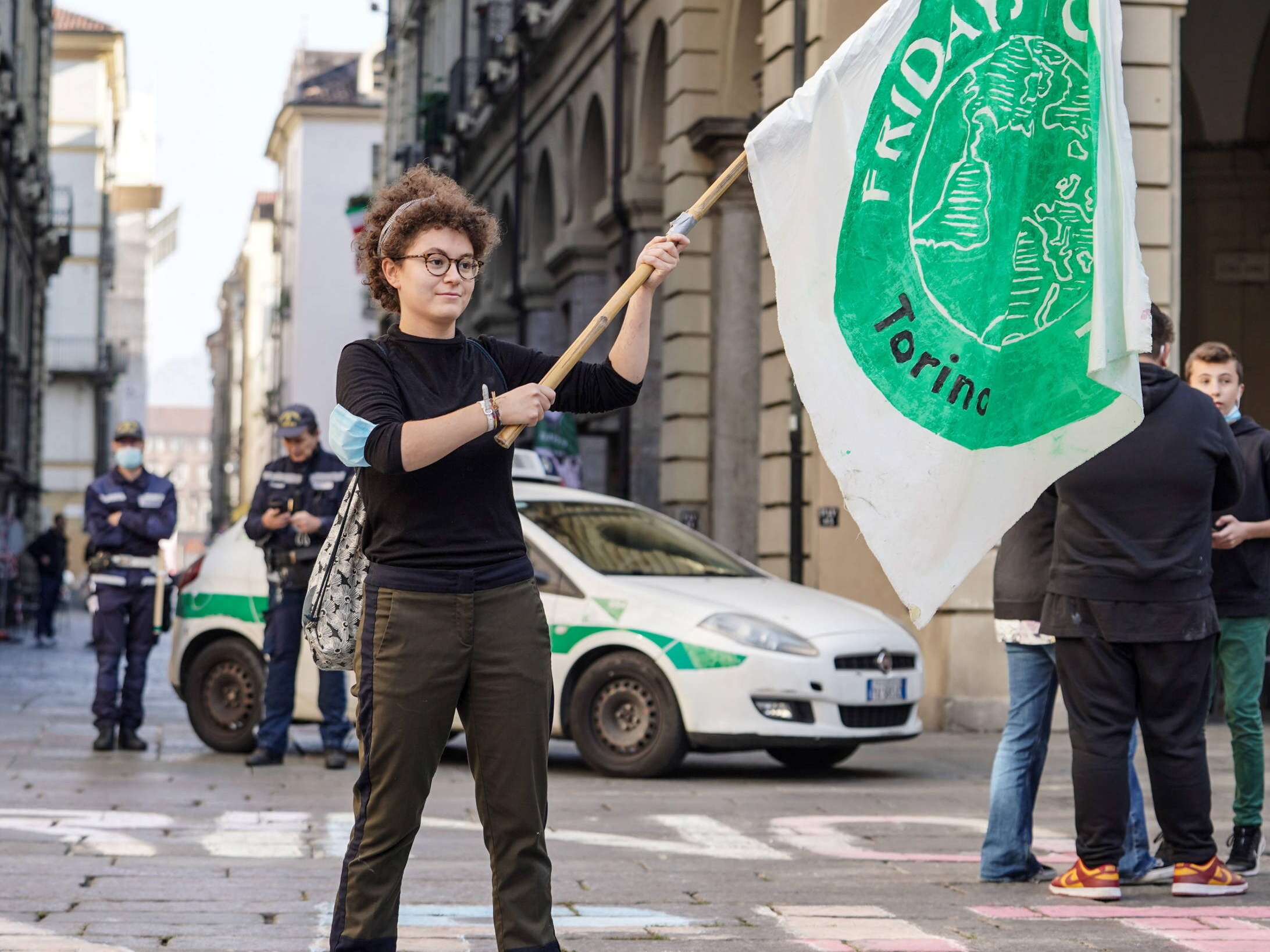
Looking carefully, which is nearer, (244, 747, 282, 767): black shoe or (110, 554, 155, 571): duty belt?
(244, 747, 282, 767): black shoe

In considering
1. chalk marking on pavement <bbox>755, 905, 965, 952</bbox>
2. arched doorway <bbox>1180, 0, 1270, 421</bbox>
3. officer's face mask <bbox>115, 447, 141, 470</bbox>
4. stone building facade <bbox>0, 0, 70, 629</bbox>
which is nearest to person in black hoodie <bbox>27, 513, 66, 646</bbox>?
stone building facade <bbox>0, 0, 70, 629</bbox>

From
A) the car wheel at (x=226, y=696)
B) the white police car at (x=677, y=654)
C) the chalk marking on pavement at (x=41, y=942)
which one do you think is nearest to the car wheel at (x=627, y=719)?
the white police car at (x=677, y=654)

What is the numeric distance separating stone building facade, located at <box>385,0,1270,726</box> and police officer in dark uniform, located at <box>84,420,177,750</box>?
4.44 meters

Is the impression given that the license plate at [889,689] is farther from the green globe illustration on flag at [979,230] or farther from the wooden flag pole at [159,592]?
the green globe illustration on flag at [979,230]

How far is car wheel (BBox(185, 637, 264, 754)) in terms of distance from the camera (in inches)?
490

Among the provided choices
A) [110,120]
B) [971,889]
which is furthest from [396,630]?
[110,120]

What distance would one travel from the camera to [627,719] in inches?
446

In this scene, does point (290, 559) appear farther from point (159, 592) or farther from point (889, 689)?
point (889, 689)

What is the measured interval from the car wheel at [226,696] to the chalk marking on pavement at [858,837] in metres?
4.13

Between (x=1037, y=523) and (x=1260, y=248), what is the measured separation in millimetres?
13792

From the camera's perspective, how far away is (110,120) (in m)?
70.6

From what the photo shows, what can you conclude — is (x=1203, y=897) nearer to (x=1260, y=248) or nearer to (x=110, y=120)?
(x=1260, y=248)

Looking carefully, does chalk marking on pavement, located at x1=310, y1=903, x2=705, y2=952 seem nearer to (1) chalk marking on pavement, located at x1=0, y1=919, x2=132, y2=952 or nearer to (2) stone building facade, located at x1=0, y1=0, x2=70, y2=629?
(1) chalk marking on pavement, located at x1=0, y1=919, x2=132, y2=952

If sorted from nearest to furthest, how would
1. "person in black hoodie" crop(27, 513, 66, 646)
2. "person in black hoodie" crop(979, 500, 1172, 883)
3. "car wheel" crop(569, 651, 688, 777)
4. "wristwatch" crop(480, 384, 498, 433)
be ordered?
"wristwatch" crop(480, 384, 498, 433), "person in black hoodie" crop(979, 500, 1172, 883), "car wheel" crop(569, 651, 688, 777), "person in black hoodie" crop(27, 513, 66, 646)
